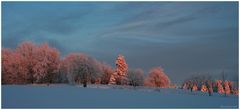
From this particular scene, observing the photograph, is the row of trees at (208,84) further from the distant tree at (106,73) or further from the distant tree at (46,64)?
the distant tree at (46,64)

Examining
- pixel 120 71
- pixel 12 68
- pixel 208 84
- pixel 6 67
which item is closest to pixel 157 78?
pixel 120 71

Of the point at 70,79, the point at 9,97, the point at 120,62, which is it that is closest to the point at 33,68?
the point at 70,79

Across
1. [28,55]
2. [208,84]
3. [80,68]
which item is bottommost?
[208,84]

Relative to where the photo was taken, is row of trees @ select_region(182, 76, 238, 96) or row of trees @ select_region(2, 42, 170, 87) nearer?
row of trees @ select_region(2, 42, 170, 87)

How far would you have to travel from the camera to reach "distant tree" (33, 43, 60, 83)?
138ft

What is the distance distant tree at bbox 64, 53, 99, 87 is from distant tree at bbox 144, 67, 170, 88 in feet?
56.3

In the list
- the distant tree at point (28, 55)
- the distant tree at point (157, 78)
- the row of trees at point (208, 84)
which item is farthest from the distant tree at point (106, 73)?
the row of trees at point (208, 84)

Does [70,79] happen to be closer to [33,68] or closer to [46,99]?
[33,68]

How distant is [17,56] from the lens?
1614 inches

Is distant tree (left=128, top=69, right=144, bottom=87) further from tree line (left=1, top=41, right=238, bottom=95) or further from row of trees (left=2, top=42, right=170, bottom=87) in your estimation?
row of trees (left=2, top=42, right=170, bottom=87)

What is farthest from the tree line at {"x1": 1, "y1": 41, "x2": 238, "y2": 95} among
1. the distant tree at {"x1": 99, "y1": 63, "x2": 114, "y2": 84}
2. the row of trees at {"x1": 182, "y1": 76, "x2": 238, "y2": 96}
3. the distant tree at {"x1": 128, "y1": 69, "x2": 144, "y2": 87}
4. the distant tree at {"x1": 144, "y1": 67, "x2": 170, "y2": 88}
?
the row of trees at {"x1": 182, "y1": 76, "x2": 238, "y2": 96}

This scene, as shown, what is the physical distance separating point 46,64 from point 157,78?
2469 centimetres

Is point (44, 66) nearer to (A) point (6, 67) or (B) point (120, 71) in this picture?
(A) point (6, 67)

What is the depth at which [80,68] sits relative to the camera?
44.5m
